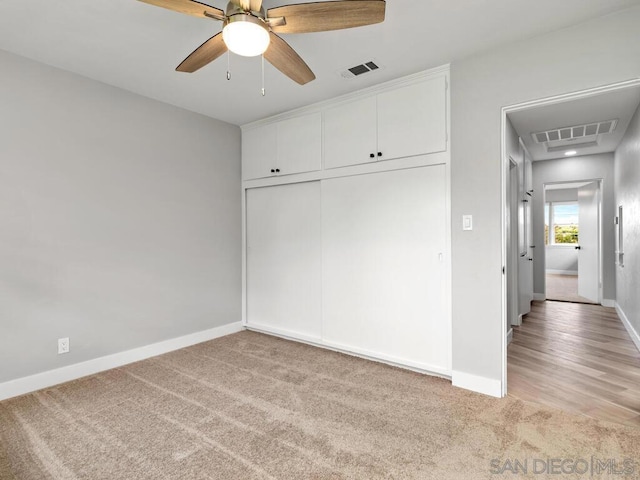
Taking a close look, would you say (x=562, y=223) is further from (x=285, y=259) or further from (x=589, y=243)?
(x=285, y=259)

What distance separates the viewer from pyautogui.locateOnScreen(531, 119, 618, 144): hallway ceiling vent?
3.52 m

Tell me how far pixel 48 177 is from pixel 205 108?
1.59 metres

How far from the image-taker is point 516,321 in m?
4.39

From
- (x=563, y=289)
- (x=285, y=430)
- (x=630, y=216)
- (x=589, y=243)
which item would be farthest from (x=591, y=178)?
(x=285, y=430)

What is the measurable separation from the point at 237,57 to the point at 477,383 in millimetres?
3027

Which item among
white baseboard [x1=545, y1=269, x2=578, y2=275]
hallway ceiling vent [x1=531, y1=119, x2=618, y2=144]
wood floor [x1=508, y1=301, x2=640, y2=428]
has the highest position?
hallway ceiling vent [x1=531, y1=119, x2=618, y2=144]

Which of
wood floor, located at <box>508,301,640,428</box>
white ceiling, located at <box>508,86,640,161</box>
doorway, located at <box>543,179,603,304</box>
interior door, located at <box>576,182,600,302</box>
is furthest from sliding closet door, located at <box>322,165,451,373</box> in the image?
interior door, located at <box>576,182,600,302</box>

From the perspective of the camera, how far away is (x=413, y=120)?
117 inches

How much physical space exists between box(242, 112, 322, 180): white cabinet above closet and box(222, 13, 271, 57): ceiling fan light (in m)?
1.91

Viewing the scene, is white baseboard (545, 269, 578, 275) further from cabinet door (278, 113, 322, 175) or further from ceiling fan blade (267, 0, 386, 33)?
ceiling fan blade (267, 0, 386, 33)

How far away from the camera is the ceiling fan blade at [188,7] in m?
1.60

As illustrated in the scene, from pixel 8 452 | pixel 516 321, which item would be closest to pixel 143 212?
pixel 8 452

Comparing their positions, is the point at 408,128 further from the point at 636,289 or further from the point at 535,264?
the point at 535,264

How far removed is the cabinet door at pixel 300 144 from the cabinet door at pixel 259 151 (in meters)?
0.11
